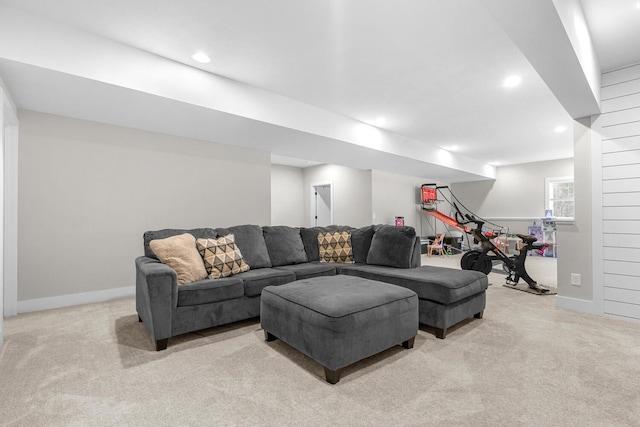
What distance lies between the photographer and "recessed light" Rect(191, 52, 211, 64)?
9.46 ft

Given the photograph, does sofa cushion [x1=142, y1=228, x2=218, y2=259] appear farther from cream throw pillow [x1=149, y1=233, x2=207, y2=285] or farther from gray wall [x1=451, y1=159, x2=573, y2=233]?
gray wall [x1=451, y1=159, x2=573, y2=233]

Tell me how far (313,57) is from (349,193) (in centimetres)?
497

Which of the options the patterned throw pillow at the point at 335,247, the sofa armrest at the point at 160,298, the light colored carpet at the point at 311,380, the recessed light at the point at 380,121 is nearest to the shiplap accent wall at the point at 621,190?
the light colored carpet at the point at 311,380

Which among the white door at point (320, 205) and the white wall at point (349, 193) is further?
the white door at point (320, 205)

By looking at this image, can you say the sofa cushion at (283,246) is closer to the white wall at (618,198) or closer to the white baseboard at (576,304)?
the white baseboard at (576,304)

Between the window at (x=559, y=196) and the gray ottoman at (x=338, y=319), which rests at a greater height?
the window at (x=559, y=196)

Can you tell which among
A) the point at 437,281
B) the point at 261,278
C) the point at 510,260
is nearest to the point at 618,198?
the point at 510,260

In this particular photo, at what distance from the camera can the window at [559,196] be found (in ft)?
26.0

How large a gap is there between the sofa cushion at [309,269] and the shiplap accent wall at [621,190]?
283cm

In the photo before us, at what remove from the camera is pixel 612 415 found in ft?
5.01

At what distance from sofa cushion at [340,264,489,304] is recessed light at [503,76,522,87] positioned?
88.3 inches

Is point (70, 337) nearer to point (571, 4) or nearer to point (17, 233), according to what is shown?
point (17, 233)

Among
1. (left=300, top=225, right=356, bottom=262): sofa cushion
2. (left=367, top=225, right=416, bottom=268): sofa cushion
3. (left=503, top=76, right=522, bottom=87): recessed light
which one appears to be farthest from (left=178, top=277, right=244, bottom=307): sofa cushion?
(left=503, top=76, right=522, bottom=87): recessed light

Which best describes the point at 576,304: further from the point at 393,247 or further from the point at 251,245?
the point at 251,245
